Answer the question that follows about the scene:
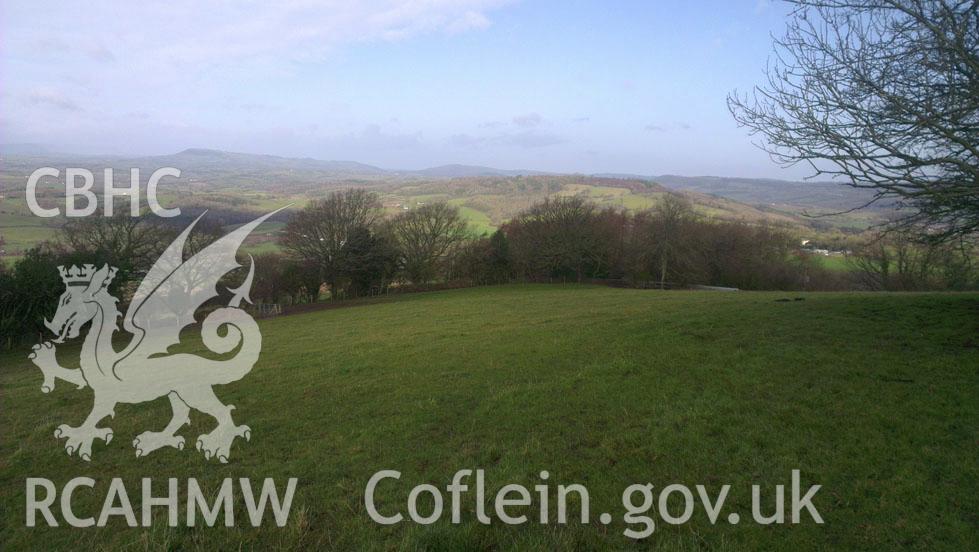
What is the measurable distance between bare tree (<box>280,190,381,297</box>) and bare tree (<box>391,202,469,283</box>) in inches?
193

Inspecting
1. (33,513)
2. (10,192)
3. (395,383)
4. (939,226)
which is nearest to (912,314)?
(939,226)

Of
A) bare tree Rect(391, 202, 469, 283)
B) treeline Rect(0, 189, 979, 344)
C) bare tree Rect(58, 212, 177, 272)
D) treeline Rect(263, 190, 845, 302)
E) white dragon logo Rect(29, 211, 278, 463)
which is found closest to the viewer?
white dragon logo Rect(29, 211, 278, 463)

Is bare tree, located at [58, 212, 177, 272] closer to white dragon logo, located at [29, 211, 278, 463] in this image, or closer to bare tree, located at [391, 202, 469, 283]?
bare tree, located at [391, 202, 469, 283]

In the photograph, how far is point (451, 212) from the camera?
47.9 m

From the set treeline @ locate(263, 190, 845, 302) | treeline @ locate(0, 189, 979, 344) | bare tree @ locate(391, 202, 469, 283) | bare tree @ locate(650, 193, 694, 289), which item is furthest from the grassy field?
bare tree @ locate(391, 202, 469, 283)

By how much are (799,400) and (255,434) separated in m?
8.47

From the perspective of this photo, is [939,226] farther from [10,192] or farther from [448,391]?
[10,192]

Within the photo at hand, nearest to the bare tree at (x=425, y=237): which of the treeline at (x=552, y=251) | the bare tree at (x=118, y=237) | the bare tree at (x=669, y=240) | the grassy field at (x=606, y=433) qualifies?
the treeline at (x=552, y=251)

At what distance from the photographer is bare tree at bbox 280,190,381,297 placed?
119ft

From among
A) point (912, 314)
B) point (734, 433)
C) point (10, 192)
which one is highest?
point (10, 192)

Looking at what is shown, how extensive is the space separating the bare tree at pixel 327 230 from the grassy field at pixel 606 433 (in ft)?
82.8

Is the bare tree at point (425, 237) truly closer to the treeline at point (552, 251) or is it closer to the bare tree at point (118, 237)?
the treeline at point (552, 251)

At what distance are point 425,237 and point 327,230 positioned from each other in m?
10.5

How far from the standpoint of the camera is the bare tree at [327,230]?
36.1m
